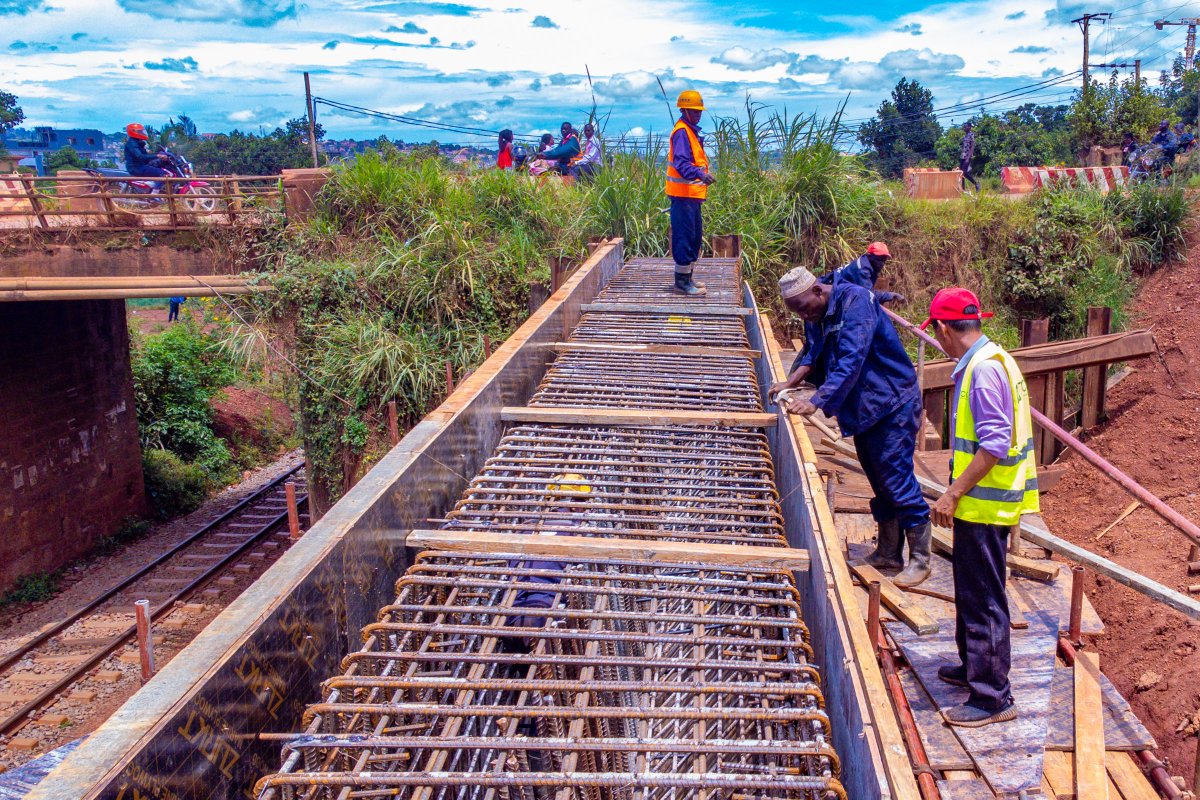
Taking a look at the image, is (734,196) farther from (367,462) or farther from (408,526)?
(408,526)

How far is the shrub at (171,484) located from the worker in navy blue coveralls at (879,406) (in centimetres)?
1539

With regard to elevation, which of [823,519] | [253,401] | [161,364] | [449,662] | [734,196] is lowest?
[253,401]

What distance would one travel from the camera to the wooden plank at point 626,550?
319cm

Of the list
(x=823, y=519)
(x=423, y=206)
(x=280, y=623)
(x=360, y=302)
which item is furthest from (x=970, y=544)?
(x=423, y=206)

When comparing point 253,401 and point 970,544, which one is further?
point 253,401

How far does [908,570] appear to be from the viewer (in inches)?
167

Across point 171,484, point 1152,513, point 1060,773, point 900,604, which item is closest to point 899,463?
point 900,604

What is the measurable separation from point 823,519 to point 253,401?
21290 mm

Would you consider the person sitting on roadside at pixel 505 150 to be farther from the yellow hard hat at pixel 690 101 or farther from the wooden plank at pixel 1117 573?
the wooden plank at pixel 1117 573

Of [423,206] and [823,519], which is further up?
[423,206]

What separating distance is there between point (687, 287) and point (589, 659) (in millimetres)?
5339

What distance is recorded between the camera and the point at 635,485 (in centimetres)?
402

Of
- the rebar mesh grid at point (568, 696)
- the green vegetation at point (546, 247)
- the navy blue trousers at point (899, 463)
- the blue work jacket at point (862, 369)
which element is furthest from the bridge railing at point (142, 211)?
the rebar mesh grid at point (568, 696)

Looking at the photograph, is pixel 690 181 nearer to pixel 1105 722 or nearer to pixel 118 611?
pixel 1105 722
